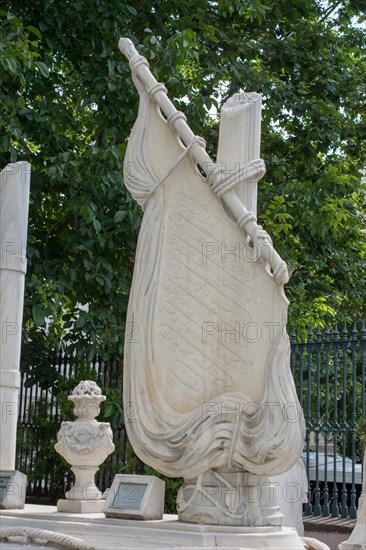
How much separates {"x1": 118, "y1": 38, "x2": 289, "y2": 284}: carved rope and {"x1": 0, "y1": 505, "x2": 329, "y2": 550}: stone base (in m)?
1.58

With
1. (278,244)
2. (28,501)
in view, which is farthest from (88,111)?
(28,501)

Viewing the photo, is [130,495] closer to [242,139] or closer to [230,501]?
[230,501]

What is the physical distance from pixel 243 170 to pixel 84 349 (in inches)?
165

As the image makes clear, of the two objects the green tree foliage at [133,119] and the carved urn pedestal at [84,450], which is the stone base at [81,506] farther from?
the green tree foliage at [133,119]

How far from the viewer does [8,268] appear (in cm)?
774

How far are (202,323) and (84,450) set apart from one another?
1277mm

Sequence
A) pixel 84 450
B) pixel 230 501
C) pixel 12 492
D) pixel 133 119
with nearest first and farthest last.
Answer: pixel 230 501 < pixel 84 450 < pixel 12 492 < pixel 133 119

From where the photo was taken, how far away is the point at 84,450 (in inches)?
258

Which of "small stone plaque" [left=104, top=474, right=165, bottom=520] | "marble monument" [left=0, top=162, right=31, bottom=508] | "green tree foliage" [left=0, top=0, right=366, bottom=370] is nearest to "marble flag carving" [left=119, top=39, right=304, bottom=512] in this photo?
"small stone plaque" [left=104, top=474, right=165, bottom=520]

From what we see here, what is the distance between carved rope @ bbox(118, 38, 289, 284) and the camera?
6.00 m

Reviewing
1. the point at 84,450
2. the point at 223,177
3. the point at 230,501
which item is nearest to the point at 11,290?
the point at 84,450

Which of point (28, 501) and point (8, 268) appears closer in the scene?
point (8, 268)

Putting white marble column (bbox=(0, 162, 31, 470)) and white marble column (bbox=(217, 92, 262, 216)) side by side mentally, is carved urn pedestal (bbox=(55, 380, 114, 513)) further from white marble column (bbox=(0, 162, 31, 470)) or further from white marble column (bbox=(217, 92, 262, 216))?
white marble column (bbox=(217, 92, 262, 216))

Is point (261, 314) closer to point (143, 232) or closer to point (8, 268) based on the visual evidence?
point (143, 232)
